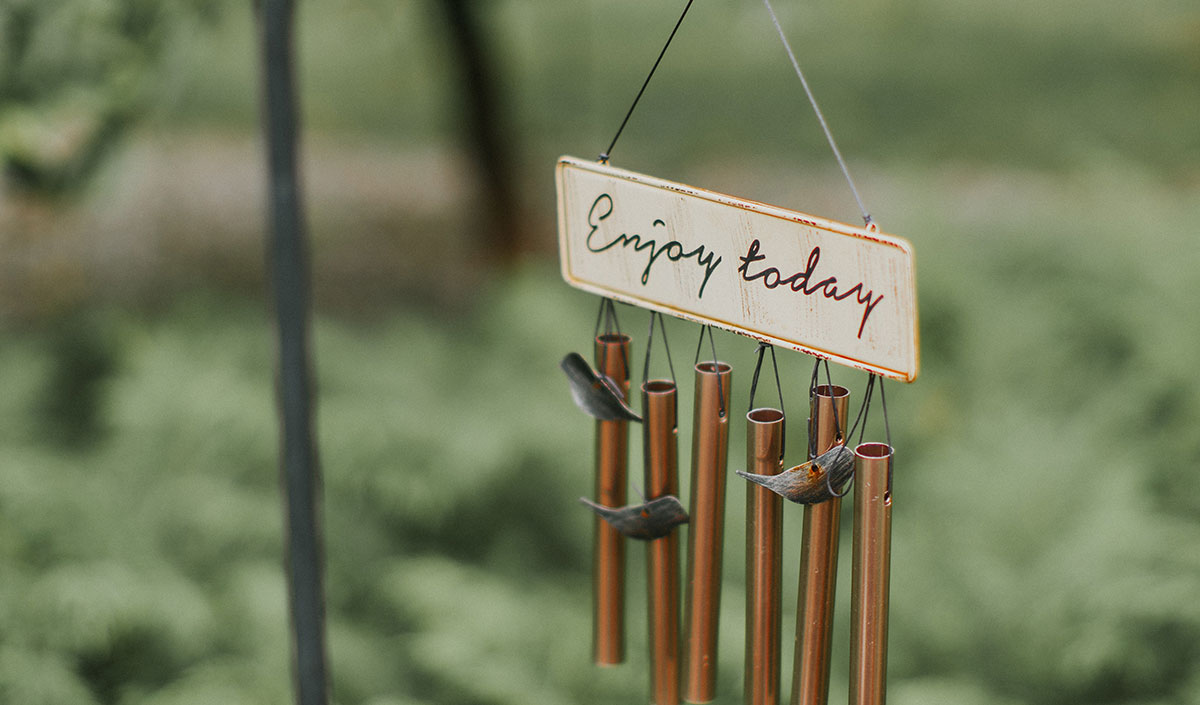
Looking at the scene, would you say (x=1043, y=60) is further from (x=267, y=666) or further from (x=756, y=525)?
(x=756, y=525)

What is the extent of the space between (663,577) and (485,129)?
3.47m

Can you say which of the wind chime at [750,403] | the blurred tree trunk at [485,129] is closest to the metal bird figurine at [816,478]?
the wind chime at [750,403]

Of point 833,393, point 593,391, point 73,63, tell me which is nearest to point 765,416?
point 833,393

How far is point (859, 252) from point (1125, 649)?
6.05 feet

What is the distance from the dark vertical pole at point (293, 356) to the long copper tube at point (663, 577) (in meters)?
0.36

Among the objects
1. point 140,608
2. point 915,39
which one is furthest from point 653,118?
point 140,608

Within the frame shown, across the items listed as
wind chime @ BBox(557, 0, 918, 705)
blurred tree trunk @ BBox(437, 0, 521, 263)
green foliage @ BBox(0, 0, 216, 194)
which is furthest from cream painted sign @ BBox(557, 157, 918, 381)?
blurred tree trunk @ BBox(437, 0, 521, 263)

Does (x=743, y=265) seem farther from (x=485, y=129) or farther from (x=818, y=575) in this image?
(x=485, y=129)

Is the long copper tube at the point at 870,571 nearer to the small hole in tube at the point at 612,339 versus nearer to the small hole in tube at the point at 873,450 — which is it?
the small hole in tube at the point at 873,450

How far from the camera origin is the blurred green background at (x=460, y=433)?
2359 mm

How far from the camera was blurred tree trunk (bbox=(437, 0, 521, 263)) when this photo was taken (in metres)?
3.99

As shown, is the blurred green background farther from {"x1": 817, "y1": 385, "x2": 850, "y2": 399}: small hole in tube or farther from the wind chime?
{"x1": 817, "y1": 385, "x2": 850, "y2": 399}: small hole in tube

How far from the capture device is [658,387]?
1.01 metres

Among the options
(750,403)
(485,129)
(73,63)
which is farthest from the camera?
(485,129)
